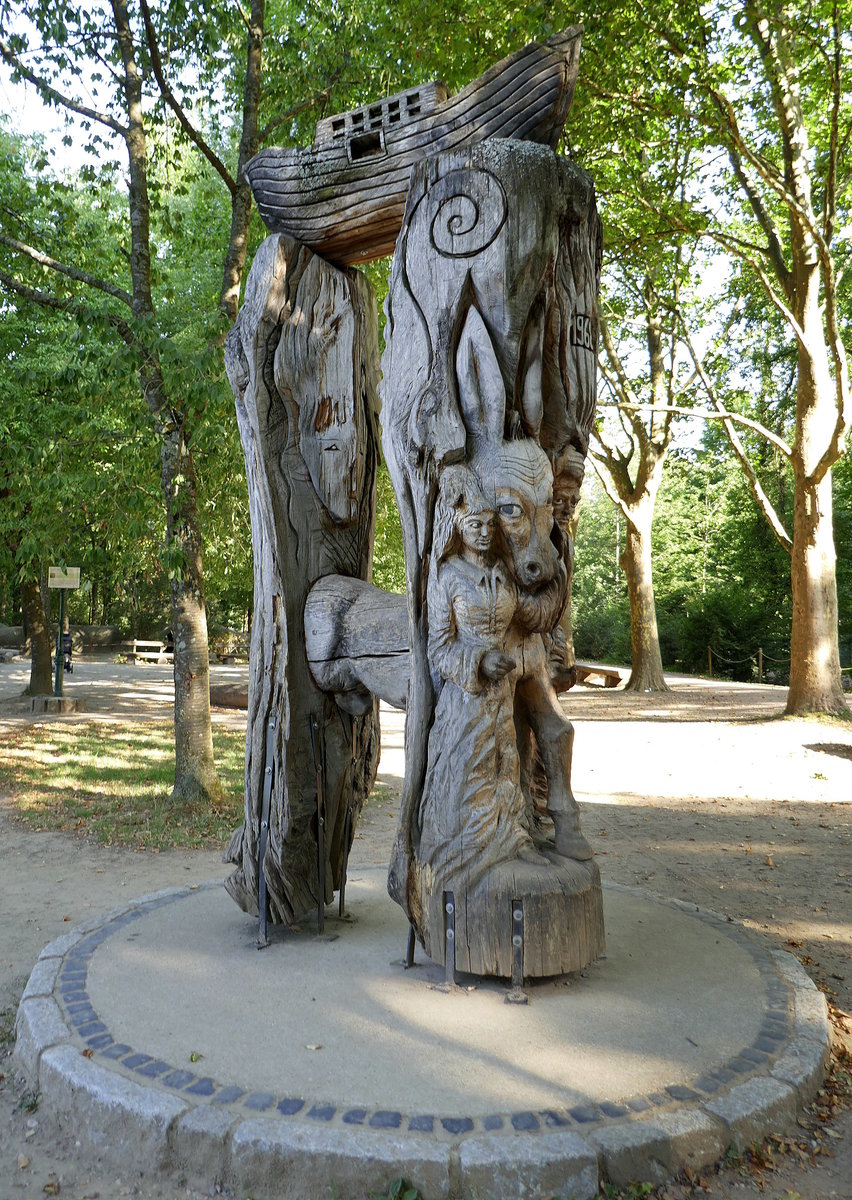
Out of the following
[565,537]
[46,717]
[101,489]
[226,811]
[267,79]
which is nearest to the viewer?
[565,537]

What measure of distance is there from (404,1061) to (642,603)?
16.2 meters

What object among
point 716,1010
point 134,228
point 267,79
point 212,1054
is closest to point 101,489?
point 134,228

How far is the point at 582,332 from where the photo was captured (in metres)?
3.53

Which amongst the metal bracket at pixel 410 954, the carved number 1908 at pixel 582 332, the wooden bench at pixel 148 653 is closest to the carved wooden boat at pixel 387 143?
the carved number 1908 at pixel 582 332

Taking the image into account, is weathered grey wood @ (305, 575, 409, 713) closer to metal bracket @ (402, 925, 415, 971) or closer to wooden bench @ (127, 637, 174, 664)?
metal bracket @ (402, 925, 415, 971)

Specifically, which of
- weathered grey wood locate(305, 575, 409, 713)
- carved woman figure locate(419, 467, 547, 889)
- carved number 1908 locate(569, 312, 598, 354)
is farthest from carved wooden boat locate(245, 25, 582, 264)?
weathered grey wood locate(305, 575, 409, 713)

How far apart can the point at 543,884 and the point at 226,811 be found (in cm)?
520

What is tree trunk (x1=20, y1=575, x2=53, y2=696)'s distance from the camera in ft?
50.6

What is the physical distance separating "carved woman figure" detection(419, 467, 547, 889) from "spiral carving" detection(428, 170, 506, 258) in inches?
33.6

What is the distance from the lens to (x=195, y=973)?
3430mm

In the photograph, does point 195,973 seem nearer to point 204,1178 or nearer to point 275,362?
point 204,1178

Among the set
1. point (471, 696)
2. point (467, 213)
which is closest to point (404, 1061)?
point (471, 696)

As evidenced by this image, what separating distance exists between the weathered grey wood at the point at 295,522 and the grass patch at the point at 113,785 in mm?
3230

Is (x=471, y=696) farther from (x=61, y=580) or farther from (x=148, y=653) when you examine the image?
(x=148, y=653)
